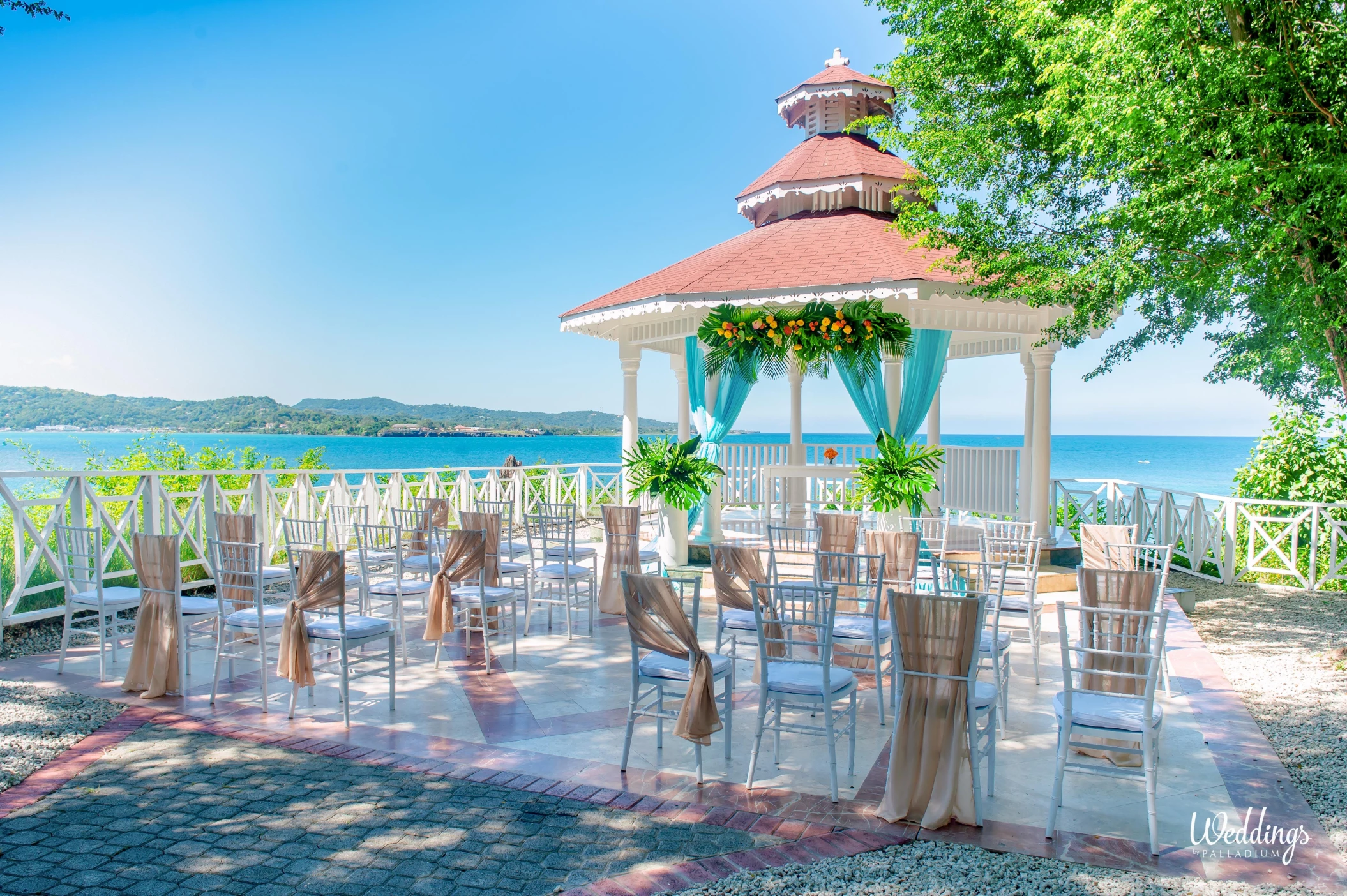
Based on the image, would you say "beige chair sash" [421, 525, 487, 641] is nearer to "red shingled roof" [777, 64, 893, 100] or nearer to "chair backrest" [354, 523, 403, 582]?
"chair backrest" [354, 523, 403, 582]

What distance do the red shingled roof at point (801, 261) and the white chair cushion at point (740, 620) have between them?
4488 mm

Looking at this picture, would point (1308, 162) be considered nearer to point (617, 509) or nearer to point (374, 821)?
point (617, 509)

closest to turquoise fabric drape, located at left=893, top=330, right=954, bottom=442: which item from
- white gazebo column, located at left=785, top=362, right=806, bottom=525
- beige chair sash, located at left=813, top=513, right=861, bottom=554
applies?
white gazebo column, located at left=785, top=362, right=806, bottom=525

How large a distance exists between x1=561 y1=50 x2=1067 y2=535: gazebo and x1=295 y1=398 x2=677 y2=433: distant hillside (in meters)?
56.0

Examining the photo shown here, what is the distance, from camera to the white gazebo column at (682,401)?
11.6 meters

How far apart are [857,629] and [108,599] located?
545 cm

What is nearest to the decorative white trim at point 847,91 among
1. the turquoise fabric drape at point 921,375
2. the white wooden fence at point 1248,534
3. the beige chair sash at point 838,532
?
the turquoise fabric drape at point 921,375

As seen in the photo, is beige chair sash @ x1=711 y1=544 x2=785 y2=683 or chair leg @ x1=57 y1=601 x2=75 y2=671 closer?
beige chair sash @ x1=711 y1=544 x2=785 y2=683

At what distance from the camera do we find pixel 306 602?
496cm

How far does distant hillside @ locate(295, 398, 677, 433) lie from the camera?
232 ft

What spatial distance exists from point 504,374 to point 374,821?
70277 millimetres

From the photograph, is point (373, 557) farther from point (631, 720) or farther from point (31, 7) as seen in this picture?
point (31, 7)

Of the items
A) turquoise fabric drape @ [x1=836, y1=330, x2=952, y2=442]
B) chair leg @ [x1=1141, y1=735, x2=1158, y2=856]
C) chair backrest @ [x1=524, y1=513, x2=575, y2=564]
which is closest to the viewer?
chair leg @ [x1=1141, y1=735, x2=1158, y2=856]

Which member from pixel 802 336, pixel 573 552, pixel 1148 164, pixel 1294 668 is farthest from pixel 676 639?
pixel 802 336
